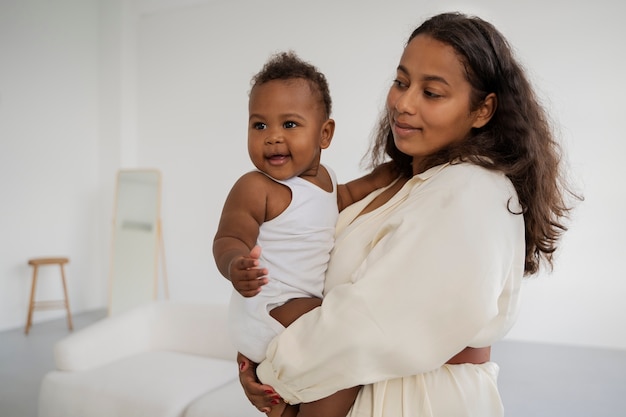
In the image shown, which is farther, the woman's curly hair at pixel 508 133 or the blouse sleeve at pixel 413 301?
the woman's curly hair at pixel 508 133

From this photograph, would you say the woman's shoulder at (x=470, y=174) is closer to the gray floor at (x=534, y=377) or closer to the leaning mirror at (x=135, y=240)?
the gray floor at (x=534, y=377)

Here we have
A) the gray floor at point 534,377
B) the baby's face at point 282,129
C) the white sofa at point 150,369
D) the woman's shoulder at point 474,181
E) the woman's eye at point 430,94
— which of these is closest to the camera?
the woman's shoulder at point 474,181

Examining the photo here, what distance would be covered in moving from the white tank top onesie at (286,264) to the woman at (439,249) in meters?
0.04

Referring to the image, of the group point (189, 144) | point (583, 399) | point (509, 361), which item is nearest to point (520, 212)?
point (583, 399)

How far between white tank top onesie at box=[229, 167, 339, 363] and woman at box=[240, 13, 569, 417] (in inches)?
1.5

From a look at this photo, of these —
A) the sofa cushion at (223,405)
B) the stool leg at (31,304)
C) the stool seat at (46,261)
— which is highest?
the sofa cushion at (223,405)

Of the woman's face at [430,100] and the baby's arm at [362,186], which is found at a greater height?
the woman's face at [430,100]

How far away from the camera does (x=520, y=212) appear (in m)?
1.10

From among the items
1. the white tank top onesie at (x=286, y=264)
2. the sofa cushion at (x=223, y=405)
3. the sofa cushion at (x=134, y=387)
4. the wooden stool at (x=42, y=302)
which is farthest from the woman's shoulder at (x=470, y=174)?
the wooden stool at (x=42, y=302)

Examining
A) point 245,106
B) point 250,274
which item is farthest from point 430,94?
point 245,106

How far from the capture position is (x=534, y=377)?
3.93 m

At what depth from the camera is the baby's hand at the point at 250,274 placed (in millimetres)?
917

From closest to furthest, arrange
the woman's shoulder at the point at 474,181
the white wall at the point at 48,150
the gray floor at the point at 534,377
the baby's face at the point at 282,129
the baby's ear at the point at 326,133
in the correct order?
the woman's shoulder at the point at 474,181 < the baby's face at the point at 282,129 < the baby's ear at the point at 326,133 < the gray floor at the point at 534,377 < the white wall at the point at 48,150

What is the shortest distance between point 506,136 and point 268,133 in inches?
20.9
